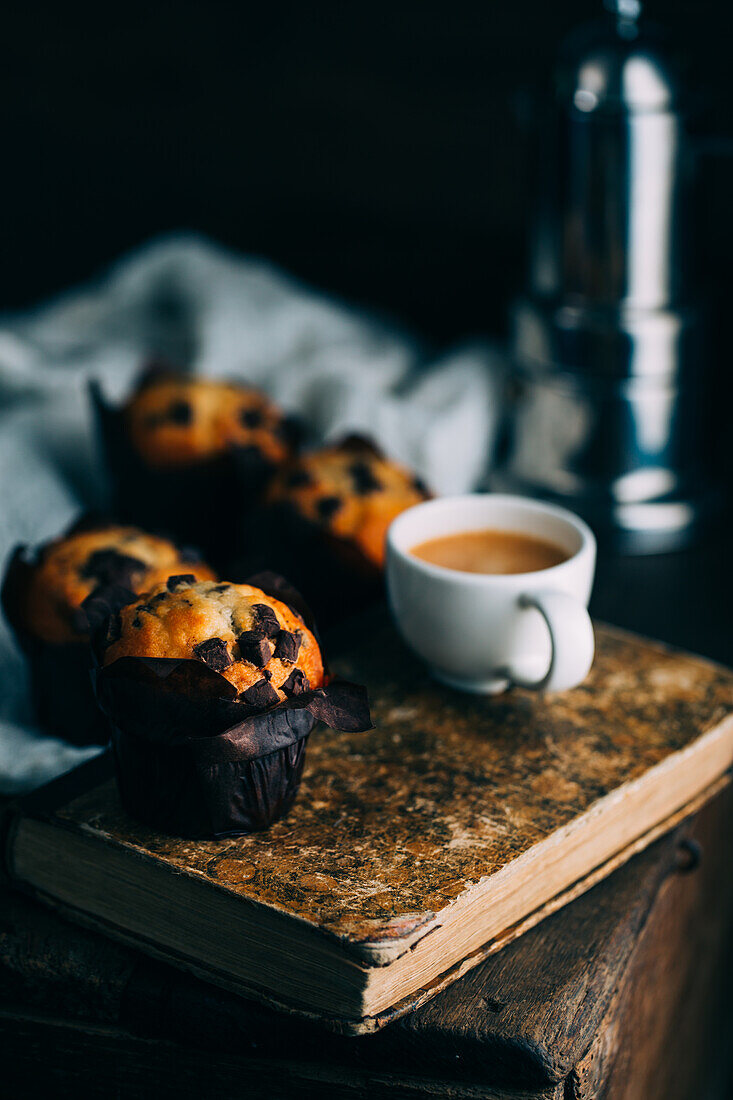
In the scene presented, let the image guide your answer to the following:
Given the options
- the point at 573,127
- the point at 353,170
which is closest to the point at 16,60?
the point at 353,170

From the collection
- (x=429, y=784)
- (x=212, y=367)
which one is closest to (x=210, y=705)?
(x=429, y=784)

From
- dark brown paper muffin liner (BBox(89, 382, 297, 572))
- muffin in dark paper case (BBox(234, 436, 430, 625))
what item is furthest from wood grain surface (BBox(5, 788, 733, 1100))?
dark brown paper muffin liner (BBox(89, 382, 297, 572))

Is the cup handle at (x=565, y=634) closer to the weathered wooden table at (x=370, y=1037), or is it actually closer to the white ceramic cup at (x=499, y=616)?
the white ceramic cup at (x=499, y=616)

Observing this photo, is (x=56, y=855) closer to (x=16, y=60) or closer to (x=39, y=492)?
(x=39, y=492)

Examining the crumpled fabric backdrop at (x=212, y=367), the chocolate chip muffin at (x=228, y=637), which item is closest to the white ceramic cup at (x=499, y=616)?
the chocolate chip muffin at (x=228, y=637)

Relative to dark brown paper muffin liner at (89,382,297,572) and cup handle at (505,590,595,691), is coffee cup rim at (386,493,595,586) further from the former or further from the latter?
dark brown paper muffin liner at (89,382,297,572)
